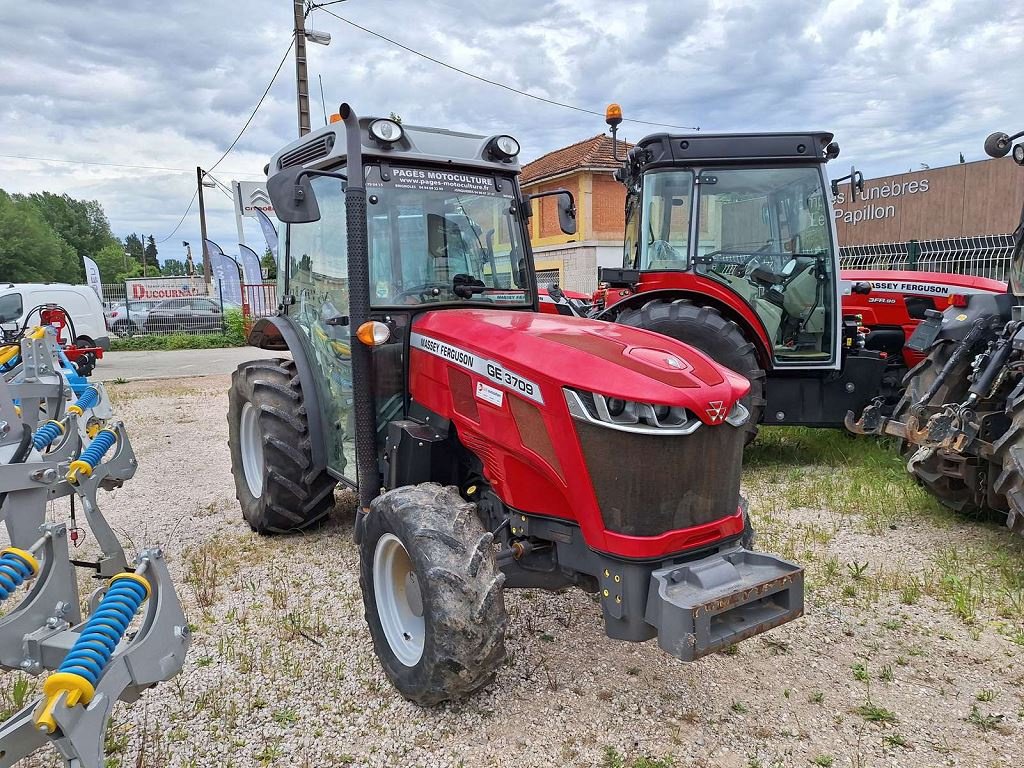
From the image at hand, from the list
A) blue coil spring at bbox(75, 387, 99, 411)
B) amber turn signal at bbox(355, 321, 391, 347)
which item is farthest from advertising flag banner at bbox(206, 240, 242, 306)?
amber turn signal at bbox(355, 321, 391, 347)

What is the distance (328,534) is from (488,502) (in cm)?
198

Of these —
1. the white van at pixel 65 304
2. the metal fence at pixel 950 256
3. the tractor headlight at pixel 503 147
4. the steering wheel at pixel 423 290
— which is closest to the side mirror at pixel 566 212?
the tractor headlight at pixel 503 147

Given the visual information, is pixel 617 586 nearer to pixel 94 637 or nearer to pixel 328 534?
pixel 94 637

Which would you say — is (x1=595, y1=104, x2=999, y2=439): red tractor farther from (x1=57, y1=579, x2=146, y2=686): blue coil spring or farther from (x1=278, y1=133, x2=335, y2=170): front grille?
(x1=57, y1=579, x2=146, y2=686): blue coil spring

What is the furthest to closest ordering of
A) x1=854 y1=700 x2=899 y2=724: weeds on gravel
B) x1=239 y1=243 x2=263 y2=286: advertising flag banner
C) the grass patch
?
the grass patch < x1=239 y1=243 x2=263 y2=286: advertising flag banner < x1=854 y1=700 x2=899 y2=724: weeds on gravel

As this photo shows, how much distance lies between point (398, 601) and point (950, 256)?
913cm

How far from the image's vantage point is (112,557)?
3857 mm

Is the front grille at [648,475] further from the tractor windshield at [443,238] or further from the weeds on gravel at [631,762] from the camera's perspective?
the tractor windshield at [443,238]

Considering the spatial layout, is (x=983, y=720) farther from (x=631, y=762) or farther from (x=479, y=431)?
(x=479, y=431)

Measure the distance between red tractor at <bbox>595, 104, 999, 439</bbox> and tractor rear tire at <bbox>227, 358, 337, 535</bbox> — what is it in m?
2.77

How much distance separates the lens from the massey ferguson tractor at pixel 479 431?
98.9 inches

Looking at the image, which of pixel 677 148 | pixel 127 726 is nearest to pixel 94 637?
pixel 127 726

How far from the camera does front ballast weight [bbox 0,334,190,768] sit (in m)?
1.95

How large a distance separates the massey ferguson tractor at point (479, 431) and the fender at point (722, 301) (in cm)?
229
